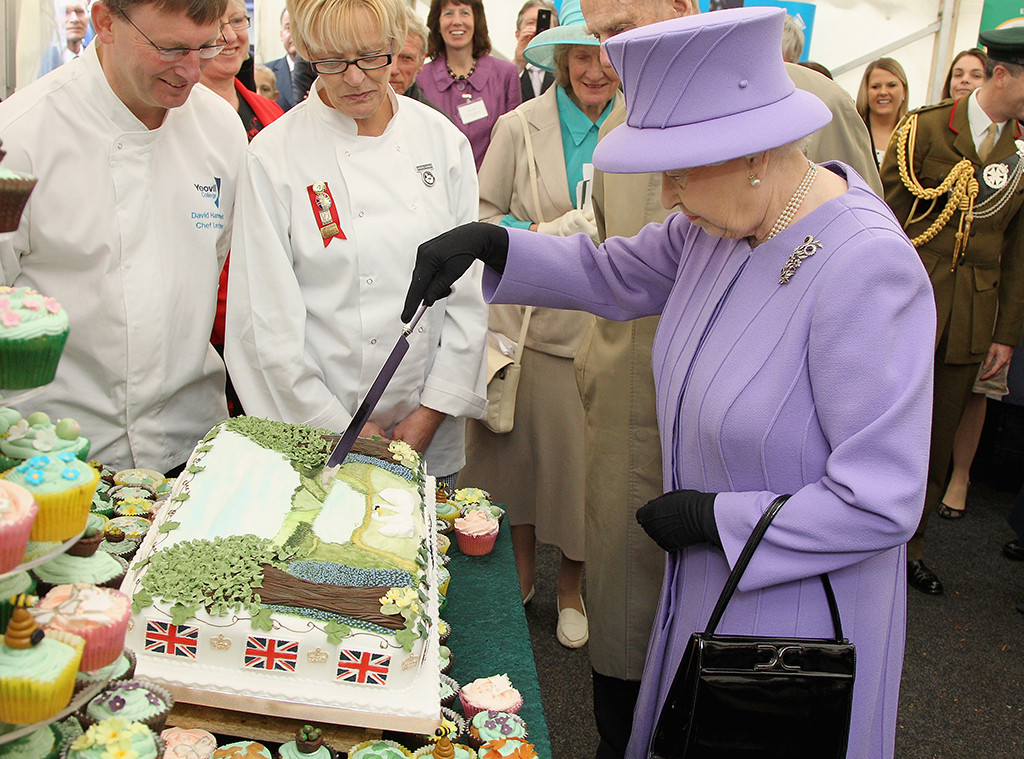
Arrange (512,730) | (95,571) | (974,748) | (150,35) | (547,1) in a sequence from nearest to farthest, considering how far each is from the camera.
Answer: (95,571)
(512,730)
(150,35)
(974,748)
(547,1)

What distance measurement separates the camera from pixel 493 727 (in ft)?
4.41

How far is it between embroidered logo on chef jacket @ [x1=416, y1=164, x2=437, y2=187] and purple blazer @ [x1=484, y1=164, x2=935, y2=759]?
781 mm

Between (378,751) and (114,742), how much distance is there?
38 cm

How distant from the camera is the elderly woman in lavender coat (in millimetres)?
1210

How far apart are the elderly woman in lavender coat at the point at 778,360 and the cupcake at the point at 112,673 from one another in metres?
0.79

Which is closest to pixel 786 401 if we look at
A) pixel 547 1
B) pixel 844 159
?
pixel 844 159

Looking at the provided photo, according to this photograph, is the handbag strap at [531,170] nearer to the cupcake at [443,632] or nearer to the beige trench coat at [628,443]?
the beige trench coat at [628,443]

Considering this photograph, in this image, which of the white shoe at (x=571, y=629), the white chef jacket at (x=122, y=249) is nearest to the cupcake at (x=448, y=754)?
the white chef jacket at (x=122, y=249)

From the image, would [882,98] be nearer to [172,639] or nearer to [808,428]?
[808,428]

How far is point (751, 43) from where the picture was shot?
4.05ft

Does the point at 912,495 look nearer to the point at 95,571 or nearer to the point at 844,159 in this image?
the point at 844,159

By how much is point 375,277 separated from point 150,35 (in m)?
0.65

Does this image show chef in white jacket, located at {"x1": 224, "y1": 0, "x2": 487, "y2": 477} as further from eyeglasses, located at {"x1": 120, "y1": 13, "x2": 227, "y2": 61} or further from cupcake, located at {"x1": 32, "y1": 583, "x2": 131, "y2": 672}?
cupcake, located at {"x1": 32, "y1": 583, "x2": 131, "y2": 672}

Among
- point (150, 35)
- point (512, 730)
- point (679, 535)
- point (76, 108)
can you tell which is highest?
point (150, 35)
